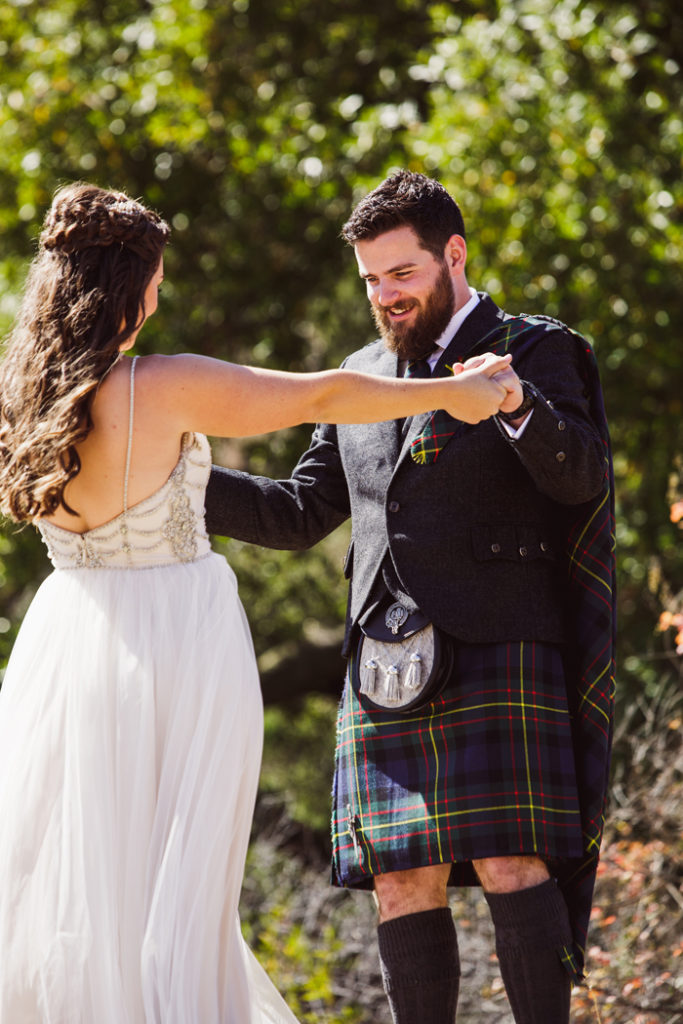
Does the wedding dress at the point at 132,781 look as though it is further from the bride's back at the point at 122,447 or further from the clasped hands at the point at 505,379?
the clasped hands at the point at 505,379

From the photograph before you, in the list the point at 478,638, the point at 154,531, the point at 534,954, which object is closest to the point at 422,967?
the point at 534,954

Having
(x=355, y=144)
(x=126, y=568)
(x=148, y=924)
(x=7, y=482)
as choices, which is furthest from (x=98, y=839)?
(x=355, y=144)

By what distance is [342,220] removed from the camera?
→ 6684 millimetres

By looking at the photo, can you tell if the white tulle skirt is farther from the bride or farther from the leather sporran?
the leather sporran

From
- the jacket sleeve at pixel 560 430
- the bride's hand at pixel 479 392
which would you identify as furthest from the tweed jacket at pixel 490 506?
the bride's hand at pixel 479 392

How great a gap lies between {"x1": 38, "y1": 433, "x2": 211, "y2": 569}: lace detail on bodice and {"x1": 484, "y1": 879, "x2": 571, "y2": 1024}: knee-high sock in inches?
36.5

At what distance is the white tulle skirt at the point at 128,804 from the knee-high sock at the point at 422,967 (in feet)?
0.79

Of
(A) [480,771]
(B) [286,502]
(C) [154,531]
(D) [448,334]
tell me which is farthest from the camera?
(B) [286,502]

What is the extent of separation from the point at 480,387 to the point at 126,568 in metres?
0.76

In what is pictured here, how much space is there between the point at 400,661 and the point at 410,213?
3.13 feet

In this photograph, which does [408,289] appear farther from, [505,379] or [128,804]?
[128,804]

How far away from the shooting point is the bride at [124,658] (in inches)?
90.1

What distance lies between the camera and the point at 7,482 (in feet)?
7.80

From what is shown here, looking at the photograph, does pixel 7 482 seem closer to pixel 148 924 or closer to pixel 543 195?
pixel 148 924
